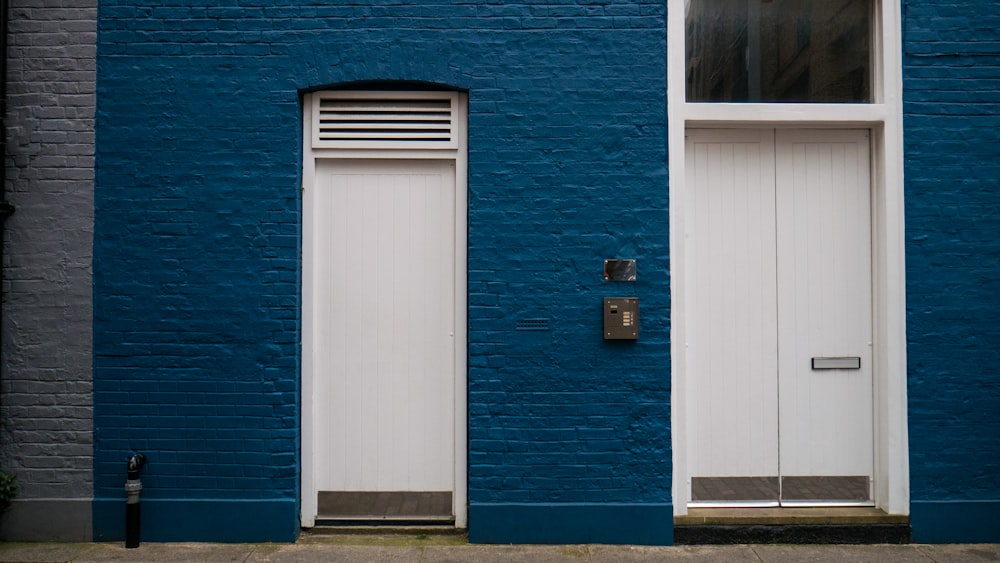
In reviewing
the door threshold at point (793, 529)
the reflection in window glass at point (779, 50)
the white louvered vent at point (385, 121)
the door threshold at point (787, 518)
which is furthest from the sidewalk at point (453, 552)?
the reflection in window glass at point (779, 50)

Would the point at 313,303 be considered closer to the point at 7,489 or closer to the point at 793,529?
the point at 7,489

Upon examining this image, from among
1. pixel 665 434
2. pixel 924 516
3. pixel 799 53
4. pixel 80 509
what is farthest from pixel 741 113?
pixel 80 509

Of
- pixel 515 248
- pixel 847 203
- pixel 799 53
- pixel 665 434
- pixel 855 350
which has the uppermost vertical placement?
pixel 799 53

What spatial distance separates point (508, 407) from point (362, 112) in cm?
246

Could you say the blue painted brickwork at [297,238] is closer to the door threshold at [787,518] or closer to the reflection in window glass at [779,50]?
the door threshold at [787,518]

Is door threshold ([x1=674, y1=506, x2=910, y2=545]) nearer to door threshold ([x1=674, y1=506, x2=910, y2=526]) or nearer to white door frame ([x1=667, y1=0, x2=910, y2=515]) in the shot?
door threshold ([x1=674, y1=506, x2=910, y2=526])

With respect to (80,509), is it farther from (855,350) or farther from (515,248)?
(855,350)

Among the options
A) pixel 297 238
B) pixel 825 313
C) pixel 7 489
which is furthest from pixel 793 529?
pixel 7 489

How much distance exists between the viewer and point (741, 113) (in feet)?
17.6

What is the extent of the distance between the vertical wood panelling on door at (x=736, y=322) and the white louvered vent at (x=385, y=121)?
199 cm

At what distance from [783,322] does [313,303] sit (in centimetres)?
353

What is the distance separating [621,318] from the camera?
17.0 feet

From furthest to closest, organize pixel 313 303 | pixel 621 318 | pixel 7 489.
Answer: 1. pixel 313 303
2. pixel 621 318
3. pixel 7 489

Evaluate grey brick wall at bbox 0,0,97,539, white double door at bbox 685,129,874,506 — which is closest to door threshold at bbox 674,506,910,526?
white double door at bbox 685,129,874,506
